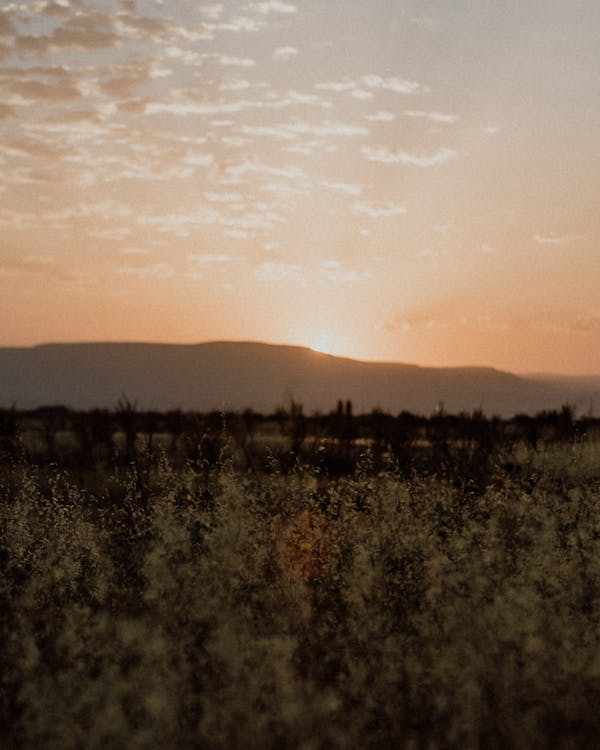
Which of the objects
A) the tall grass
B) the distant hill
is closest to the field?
the tall grass

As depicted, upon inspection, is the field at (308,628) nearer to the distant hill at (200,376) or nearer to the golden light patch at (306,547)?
the golden light patch at (306,547)

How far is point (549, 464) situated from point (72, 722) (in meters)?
11.7

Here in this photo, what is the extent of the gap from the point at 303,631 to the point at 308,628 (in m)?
0.03

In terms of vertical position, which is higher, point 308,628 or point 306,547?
point 306,547

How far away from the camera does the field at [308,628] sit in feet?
14.0

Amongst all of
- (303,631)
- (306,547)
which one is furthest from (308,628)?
(306,547)


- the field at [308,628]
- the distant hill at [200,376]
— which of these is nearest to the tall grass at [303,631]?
the field at [308,628]

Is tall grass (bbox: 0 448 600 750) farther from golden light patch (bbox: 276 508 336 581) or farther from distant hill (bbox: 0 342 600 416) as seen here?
distant hill (bbox: 0 342 600 416)

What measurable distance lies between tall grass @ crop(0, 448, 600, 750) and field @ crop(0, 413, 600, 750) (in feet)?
0.05

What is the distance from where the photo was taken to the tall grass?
4.26 metres

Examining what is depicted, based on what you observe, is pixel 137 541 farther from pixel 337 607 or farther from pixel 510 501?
pixel 510 501

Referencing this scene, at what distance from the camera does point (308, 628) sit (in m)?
5.64

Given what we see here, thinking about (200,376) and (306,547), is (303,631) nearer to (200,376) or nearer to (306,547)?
(306,547)

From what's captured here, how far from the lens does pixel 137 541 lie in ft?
23.5
